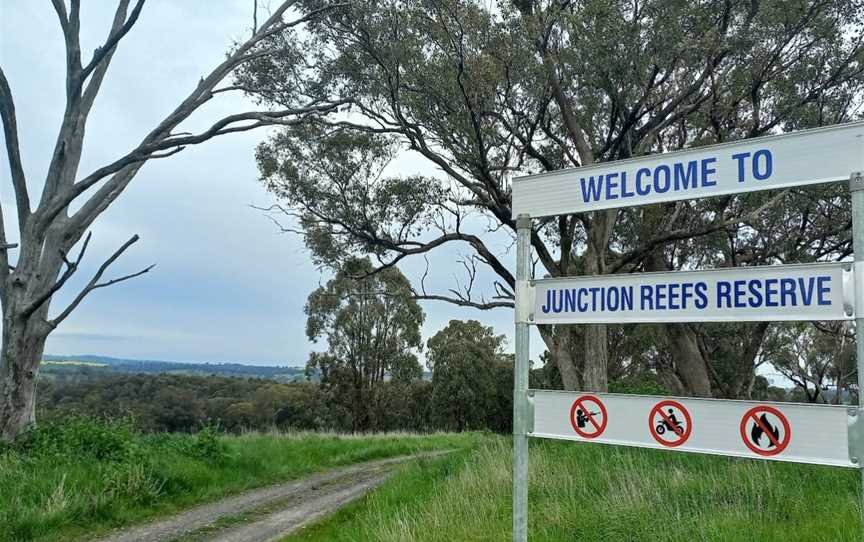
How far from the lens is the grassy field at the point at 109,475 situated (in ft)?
22.1

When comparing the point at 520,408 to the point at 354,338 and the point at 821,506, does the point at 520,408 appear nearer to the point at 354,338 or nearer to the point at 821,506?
the point at 821,506

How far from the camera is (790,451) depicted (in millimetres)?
2988

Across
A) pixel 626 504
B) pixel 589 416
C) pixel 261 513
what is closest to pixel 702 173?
pixel 589 416

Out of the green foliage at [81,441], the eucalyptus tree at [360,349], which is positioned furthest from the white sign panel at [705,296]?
the eucalyptus tree at [360,349]

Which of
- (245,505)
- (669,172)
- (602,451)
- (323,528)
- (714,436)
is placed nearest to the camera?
(714,436)

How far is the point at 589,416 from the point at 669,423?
0.42 m

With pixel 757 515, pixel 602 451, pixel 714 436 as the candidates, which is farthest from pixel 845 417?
pixel 602 451

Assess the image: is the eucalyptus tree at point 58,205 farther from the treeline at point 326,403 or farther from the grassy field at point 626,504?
the treeline at point 326,403

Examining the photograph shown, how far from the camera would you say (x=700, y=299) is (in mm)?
3299

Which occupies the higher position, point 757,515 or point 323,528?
point 757,515

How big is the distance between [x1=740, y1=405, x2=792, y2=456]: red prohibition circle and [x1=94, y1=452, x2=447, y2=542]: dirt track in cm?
525

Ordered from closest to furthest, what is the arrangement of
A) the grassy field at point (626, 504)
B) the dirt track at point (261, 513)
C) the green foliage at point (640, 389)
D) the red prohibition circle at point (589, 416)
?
the red prohibition circle at point (589, 416) < the grassy field at point (626, 504) < the dirt track at point (261, 513) < the green foliage at point (640, 389)

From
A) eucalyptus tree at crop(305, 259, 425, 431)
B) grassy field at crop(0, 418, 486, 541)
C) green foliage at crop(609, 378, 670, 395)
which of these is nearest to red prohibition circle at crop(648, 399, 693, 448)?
grassy field at crop(0, 418, 486, 541)

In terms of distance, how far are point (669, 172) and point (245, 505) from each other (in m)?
7.11
